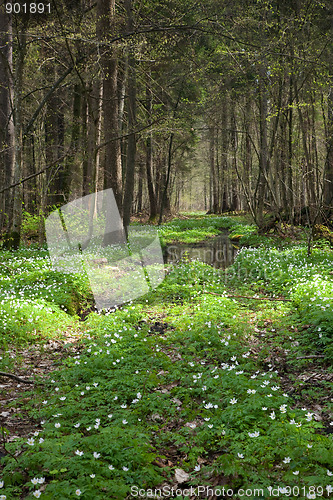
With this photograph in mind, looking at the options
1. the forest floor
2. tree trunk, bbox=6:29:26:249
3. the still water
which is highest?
tree trunk, bbox=6:29:26:249

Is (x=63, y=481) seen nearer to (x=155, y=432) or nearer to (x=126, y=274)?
(x=155, y=432)

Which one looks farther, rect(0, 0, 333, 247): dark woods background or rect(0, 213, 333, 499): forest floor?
rect(0, 0, 333, 247): dark woods background

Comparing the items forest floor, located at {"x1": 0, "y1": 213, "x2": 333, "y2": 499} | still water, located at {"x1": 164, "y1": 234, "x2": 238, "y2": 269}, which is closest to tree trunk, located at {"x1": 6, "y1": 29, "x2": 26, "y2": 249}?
forest floor, located at {"x1": 0, "y1": 213, "x2": 333, "y2": 499}

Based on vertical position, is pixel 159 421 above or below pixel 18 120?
below

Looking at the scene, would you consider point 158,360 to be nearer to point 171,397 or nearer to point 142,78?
point 171,397

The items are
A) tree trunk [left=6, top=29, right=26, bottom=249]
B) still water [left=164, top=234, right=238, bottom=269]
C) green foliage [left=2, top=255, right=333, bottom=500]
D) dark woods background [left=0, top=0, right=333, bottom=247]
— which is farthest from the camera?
still water [left=164, top=234, right=238, bottom=269]

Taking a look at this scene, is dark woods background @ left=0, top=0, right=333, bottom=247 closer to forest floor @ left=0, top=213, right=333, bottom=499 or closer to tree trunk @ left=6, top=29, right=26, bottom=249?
tree trunk @ left=6, top=29, right=26, bottom=249

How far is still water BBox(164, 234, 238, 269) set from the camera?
46.6 feet

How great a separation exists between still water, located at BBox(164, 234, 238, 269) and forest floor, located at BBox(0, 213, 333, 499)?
19.2ft

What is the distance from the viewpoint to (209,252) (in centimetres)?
1650

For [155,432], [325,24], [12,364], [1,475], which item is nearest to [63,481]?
[1,475]

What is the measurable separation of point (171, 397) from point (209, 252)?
12.6 metres

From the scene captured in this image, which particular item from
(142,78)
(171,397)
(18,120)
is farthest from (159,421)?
(142,78)

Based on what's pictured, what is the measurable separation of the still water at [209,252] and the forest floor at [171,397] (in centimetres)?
586
